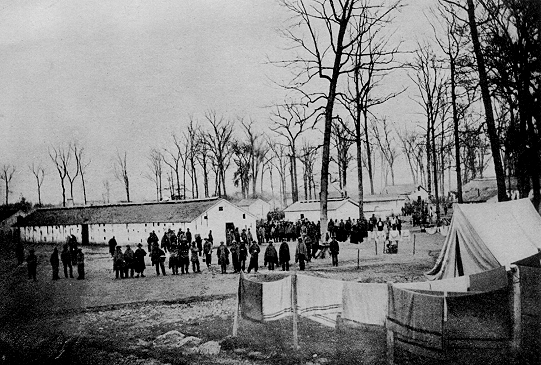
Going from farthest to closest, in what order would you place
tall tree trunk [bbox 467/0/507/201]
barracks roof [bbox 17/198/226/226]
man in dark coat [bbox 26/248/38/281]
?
barracks roof [bbox 17/198/226/226] < man in dark coat [bbox 26/248/38/281] < tall tree trunk [bbox 467/0/507/201]

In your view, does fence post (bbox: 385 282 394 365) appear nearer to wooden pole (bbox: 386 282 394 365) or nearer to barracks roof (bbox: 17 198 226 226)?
wooden pole (bbox: 386 282 394 365)

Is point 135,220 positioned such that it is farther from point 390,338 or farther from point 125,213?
point 390,338

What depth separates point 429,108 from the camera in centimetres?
4181

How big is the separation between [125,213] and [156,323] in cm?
2906

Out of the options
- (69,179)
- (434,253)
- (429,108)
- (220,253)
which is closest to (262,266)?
(220,253)

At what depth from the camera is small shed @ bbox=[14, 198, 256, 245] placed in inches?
1368

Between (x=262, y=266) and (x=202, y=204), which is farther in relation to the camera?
(x=202, y=204)

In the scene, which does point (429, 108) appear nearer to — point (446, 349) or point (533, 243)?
point (533, 243)

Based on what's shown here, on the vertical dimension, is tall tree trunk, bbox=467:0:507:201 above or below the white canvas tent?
above

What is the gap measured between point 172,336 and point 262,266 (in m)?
11.0

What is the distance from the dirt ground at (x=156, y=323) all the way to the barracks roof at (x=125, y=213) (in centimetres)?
1405

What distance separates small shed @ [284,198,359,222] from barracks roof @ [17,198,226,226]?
18.0m

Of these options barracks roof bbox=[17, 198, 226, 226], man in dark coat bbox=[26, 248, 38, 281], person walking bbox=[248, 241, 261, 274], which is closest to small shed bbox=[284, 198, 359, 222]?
barracks roof bbox=[17, 198, 226, 226]

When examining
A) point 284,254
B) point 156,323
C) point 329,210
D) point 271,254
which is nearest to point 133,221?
point 271,254
